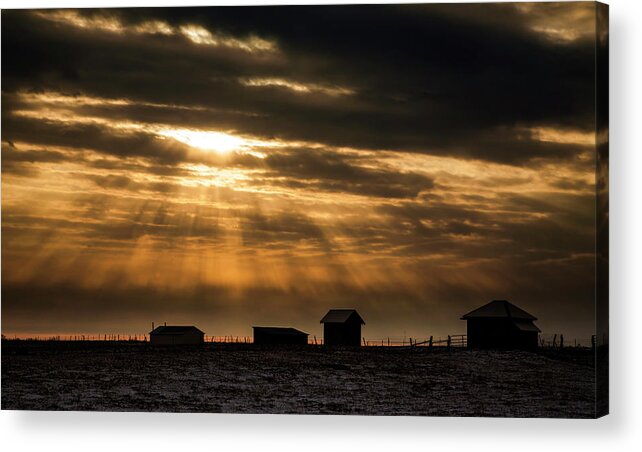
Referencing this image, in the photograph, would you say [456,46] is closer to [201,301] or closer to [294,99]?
[294,99]

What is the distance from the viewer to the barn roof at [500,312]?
15367 millimetres

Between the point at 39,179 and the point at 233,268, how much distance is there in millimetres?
2882

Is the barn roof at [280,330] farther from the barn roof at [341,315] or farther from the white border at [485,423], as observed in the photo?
the white border at [485,423]

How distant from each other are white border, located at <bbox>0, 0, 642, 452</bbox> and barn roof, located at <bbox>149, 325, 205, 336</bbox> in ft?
3.62

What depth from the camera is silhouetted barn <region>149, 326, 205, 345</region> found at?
1597cm

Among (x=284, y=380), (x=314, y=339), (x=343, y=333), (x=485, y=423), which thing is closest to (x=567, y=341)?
(x=485, y=423)

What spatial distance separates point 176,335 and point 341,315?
224 centimetres

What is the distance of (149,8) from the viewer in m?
16.2

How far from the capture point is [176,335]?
1612 centimetres

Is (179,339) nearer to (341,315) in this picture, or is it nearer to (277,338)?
(277,338)

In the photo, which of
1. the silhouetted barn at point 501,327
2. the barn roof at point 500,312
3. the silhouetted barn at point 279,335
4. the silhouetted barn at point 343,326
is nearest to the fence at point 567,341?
the silhouetted barn at point 501,327

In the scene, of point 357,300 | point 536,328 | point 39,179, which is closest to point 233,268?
point 357,300

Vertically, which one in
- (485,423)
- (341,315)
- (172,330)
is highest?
(341,315)

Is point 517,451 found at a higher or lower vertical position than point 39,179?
lower
